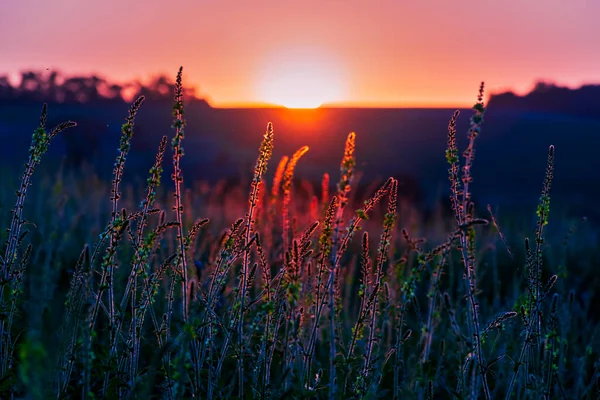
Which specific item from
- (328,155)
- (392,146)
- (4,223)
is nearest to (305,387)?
(4,223)

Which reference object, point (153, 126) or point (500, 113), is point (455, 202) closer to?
point (153, 126)

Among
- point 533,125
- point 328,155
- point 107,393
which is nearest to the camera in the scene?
point 107,393

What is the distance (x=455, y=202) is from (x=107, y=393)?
6.19ft

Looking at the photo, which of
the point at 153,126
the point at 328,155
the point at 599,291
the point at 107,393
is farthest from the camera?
the point at 153,126

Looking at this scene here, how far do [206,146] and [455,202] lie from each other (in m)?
64.3

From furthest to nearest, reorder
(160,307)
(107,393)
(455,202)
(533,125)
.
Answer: (533,125)
(160,307)
(107,393)
(455,202)

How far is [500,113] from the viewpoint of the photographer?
7694 cm

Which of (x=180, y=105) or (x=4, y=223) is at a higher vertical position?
(x=180, y=105)

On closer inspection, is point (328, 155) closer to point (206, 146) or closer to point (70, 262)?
point (206, 146)

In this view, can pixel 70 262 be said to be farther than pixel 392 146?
No

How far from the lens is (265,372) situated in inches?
119

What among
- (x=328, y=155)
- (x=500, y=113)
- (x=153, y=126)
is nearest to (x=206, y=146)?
(x=153, y=126)

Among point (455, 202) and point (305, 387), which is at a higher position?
point (455, 202)

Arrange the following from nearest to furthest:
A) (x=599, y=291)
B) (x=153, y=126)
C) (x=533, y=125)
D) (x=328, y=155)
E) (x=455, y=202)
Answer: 1. (x=455, y=202)
2. (x=599, y=291)
3. (x=328, y=155)
4. (x=153, y=126)
5. (x=533, y=125)
